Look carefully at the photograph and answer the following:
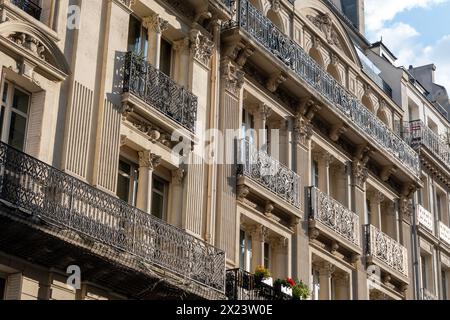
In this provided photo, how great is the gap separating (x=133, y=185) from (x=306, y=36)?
9693 millimetres

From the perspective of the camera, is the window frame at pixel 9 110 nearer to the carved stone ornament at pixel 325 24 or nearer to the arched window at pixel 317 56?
the arched window at pixel 317 56

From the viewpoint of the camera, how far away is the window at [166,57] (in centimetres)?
2137

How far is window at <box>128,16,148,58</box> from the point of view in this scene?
805 inches

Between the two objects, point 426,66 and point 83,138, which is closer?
point 83,138

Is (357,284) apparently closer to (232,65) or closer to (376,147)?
(376,147)

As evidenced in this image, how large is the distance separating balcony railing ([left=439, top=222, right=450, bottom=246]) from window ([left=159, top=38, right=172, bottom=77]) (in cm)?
1519

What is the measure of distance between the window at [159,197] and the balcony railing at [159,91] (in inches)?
51.0

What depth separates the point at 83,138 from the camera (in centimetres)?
1773

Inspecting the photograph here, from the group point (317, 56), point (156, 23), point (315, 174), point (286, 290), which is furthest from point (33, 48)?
point (317, 56)

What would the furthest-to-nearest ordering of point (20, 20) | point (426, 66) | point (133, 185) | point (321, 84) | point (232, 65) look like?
1. point (426, 66)
2. point (321, 84)
3. point (232, 65)
4. point (133, 185)
5. point (20, 20)

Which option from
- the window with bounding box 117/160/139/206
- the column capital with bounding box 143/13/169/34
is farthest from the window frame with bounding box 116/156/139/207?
the column capital with bounding box 143/13/169/34

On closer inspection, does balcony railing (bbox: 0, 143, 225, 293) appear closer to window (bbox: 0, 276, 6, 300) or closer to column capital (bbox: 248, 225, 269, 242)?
window (bbox: 0, 276, 6, 300)

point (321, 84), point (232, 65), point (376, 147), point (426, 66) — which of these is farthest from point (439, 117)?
point (232, 65)

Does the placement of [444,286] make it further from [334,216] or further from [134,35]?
[134,35]
